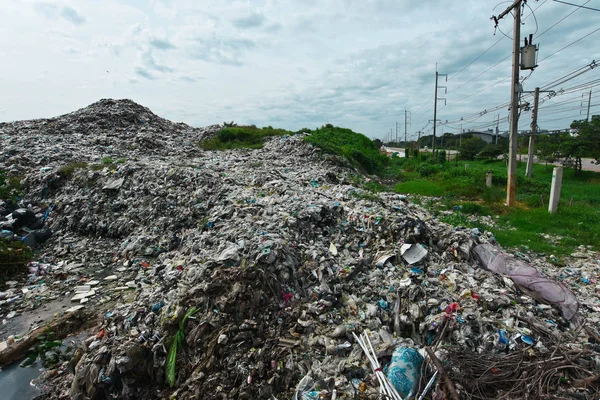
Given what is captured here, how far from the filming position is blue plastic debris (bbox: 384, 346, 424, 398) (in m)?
2.95

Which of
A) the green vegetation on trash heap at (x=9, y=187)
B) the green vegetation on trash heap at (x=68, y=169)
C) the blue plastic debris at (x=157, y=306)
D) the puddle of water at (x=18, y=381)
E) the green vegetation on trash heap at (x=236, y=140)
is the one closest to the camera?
the puddle of water at (x=18, y=381)

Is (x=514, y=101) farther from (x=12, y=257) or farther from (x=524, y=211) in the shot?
(x=12, y=257)

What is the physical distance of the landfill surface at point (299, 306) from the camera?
10.2 ft

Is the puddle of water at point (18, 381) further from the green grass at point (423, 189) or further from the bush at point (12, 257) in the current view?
the green grass at point (423, 189)

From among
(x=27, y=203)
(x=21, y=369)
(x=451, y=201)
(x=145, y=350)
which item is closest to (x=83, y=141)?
(x=27, y=203)

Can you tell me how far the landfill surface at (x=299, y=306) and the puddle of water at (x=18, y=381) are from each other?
0.50ft

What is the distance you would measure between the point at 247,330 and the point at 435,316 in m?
2.14

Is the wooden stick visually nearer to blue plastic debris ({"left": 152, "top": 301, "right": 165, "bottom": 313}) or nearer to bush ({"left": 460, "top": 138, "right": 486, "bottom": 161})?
blue plastic debris ({"left": 152, "top": 301, "right": 165, "bottom": 313})

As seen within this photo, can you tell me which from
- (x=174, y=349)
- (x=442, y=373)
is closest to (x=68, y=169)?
(x=174, y=349)

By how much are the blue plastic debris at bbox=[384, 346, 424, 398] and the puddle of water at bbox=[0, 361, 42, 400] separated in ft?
12.7

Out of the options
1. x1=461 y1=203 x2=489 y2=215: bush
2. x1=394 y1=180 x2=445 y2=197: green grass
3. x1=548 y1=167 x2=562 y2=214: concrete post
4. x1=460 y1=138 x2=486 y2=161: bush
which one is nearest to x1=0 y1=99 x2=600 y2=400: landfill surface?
x1=548 y1=167 x2=562 y2=214: concrete post

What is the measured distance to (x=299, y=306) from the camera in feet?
13.0

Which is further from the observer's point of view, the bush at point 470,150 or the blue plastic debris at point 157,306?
the bush at point 470,150

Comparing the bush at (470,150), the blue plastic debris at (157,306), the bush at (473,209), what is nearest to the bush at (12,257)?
the blue plastic debris at (157,306)
